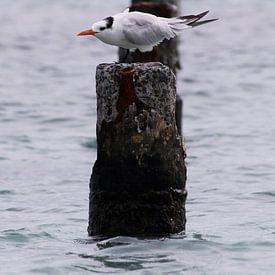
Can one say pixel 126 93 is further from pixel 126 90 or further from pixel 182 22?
pixel 182 22

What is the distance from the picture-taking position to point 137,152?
8.41 m

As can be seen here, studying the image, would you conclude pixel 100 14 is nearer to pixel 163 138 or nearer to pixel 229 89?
pixel 229 89

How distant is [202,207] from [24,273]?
2.75 metres

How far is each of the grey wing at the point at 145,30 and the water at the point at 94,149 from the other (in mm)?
1616

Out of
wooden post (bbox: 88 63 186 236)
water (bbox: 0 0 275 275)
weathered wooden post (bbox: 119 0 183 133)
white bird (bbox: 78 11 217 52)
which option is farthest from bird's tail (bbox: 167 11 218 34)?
weathered wooden post (bbox: 119 0 183 133)

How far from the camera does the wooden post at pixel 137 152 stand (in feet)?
27.5

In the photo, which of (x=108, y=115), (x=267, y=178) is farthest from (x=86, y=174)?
(x=108, y=115)

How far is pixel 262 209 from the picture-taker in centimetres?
1034

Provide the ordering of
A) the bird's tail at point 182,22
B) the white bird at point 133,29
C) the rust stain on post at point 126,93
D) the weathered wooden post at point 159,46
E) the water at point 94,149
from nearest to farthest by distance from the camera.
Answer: the rust stain on post at point 126,93 → the water at point 94,149 → the white bird at point 133,29 → the bird's tail at point 182,22 → the weathered wooden post at point 159,46

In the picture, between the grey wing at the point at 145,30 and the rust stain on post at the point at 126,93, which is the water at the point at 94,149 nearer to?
the rust stain on post at the point at 126,93

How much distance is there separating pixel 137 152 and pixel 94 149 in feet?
18.0

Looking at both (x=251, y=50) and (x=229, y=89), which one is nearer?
(x=229, y=89)

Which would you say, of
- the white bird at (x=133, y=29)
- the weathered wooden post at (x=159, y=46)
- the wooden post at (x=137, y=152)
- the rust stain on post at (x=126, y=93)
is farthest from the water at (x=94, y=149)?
the white bird at (x=133, y=29)

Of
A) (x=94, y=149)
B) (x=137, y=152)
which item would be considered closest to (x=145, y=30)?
(x=137, y=152)
